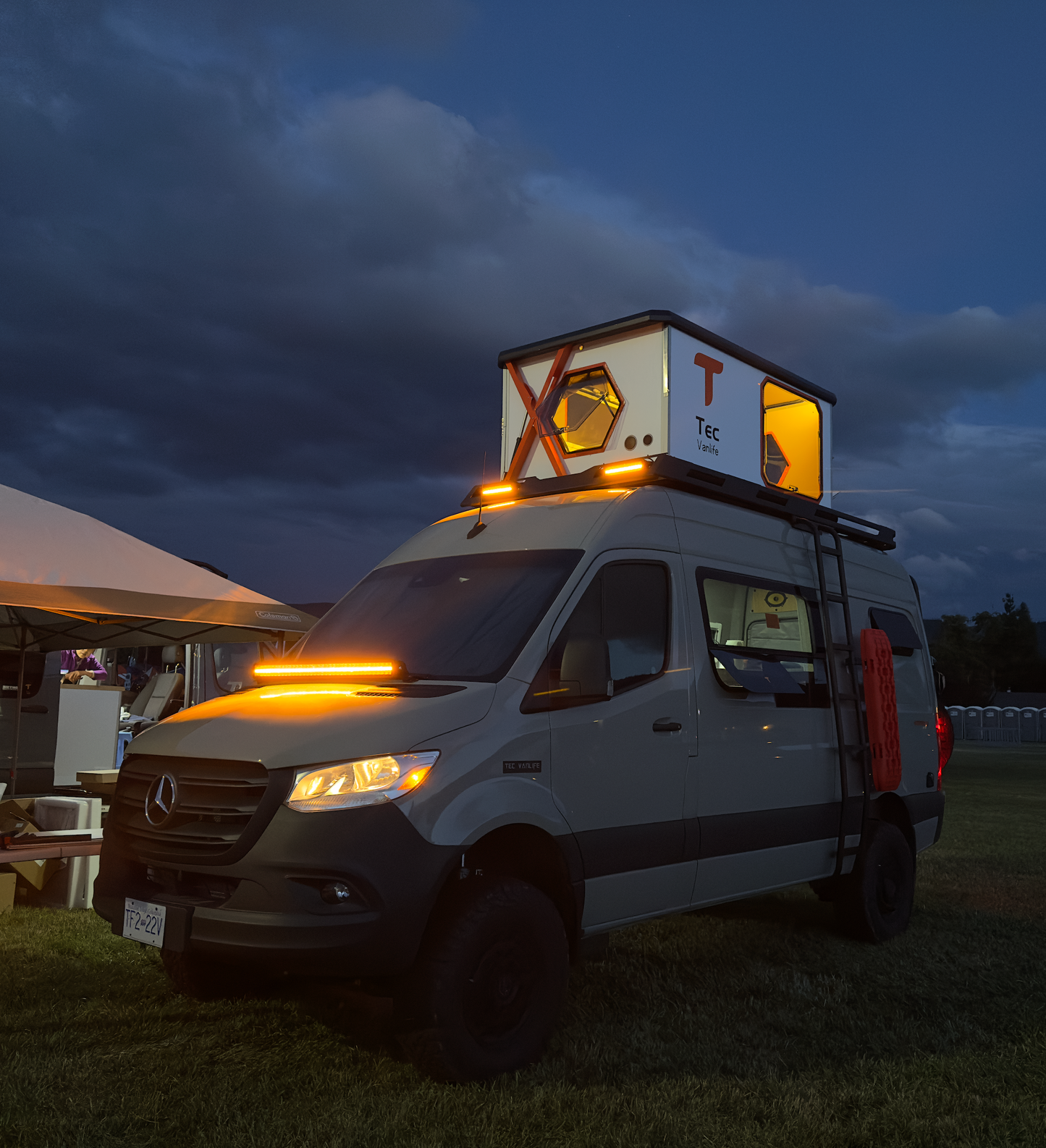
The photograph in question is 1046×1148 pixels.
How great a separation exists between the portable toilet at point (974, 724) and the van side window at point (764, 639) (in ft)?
135

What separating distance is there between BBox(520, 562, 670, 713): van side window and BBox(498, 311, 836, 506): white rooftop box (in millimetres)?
1267

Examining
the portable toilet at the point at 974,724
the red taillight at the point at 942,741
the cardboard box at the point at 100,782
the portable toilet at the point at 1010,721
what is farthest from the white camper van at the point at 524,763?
the portable toilet at the point at 1010,721

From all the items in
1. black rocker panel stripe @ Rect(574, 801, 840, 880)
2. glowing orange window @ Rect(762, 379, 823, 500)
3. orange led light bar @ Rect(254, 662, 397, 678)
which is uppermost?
glowing orange window @ Rect(762, 379, 823, 500)

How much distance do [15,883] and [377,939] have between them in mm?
4941

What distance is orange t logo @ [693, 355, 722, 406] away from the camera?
6.82 m

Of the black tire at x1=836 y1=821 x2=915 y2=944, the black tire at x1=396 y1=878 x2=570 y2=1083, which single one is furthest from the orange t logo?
the black tire at x1=396 y1=878 x2=570 y2=1083

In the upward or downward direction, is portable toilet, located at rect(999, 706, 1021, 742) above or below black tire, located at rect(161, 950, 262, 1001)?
above

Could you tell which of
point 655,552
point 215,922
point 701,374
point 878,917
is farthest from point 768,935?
point 215,922

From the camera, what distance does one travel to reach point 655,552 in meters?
5.45

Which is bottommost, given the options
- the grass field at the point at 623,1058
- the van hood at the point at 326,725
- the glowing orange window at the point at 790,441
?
the grass field at the point at 623,1058

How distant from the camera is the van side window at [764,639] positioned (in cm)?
575

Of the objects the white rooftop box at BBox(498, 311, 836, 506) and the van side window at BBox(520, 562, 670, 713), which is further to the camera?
the white rooftop box at BBox(498, 311, 836, 506)

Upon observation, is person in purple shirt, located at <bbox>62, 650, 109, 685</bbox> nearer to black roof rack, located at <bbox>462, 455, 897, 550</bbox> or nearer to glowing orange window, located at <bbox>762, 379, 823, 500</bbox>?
glowing orange window, located at <bbox>762, 379, 823, 500</bbox>

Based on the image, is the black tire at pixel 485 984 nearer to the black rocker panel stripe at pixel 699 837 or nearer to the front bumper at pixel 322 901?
the front bumper at pixel 322 901
